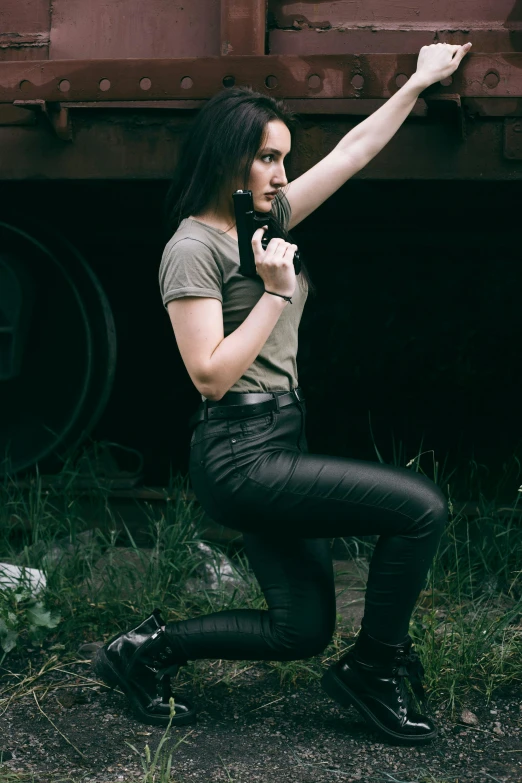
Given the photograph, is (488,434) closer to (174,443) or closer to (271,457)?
(174,443)

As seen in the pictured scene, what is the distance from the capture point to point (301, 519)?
2.13 metres

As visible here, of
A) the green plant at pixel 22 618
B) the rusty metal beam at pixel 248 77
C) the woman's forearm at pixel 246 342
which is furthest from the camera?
the green plant at pixel 22 618

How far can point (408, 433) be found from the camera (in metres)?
3.98

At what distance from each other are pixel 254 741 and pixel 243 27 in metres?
2.20

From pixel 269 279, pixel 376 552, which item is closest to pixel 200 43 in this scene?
pixel 269 279

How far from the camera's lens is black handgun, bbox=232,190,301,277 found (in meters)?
2.09

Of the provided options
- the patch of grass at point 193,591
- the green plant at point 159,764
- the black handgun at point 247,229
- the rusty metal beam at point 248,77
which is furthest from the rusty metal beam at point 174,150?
the green plant at point 159,764

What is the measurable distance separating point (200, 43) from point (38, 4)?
65 cm

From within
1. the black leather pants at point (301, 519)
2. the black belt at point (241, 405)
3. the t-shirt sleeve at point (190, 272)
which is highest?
the t-shirt sleeve at point (190, 272)

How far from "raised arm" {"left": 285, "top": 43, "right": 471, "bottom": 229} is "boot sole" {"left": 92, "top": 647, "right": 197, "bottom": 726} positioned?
4.38 feet

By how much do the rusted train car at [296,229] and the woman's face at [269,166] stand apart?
18.9 inches

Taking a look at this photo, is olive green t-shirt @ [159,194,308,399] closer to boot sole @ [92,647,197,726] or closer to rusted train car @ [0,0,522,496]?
rusted train car @ [0,0,522,496]

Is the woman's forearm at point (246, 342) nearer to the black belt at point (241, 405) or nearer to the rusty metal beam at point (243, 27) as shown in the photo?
the black belt at point (241, 405)

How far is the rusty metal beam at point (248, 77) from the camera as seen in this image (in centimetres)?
253
